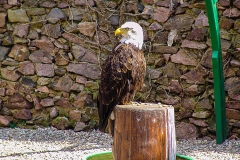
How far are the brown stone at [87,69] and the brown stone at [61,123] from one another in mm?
625

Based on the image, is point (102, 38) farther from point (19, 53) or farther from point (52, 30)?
point (19, 53)

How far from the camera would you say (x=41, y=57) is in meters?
5.93

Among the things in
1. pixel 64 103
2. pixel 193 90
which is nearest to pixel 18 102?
pixel 64 103

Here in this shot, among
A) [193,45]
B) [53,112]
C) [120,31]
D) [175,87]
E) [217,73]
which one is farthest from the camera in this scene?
[53,112]

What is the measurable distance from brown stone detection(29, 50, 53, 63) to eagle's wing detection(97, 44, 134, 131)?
2378 millimetres

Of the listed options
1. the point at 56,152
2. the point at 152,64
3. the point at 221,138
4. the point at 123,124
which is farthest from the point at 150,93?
the point at 123,124

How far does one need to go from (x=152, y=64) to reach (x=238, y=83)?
3.48 feet

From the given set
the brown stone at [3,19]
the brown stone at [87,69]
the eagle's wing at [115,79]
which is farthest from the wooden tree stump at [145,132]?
the brown stone at [3,19]

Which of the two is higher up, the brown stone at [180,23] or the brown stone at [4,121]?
the brown stone at [180,23]

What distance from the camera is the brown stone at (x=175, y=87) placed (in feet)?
18.0

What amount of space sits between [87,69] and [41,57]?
2.06 feet

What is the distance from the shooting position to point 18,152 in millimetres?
4852

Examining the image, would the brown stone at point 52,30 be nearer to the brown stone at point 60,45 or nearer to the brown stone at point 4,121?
the brown stone at point 60,45

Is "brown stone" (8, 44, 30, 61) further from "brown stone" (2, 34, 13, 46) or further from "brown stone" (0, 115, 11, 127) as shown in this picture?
"brown stone" (0, 115, 11, 127)
